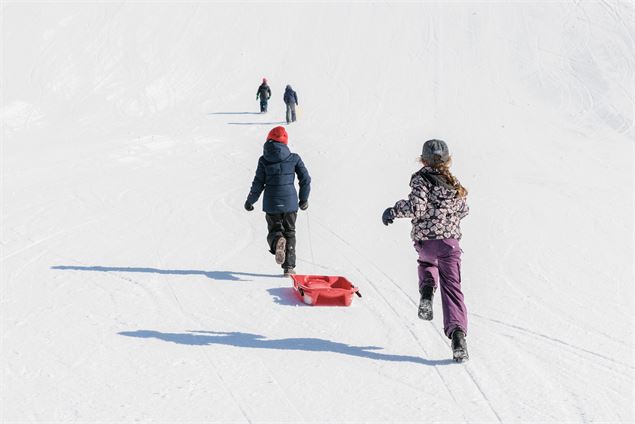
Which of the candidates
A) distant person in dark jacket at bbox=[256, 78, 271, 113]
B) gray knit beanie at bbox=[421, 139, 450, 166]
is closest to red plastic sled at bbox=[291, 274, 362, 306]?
gray knit beanie at bbox=[421, 139, 450, 166]

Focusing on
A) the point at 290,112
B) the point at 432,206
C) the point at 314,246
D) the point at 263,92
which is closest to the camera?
the point at 432,206

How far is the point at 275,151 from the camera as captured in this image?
677cm

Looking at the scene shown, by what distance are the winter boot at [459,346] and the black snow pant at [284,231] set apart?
265 centimetres

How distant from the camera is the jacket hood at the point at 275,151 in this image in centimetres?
676

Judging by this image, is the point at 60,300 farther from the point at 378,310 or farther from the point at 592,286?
the point at 592,286

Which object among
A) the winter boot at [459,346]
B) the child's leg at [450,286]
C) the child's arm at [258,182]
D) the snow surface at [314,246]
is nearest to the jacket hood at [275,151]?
the child's arm at [258,182]

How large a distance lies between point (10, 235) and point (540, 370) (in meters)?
6.66

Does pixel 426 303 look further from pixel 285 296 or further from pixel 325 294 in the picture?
pixel 285 296

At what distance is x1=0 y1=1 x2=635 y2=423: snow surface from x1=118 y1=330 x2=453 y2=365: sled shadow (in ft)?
0.08

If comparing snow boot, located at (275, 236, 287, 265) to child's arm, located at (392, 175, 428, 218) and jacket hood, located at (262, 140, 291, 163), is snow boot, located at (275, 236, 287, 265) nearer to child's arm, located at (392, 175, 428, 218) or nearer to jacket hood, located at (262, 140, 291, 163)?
jacket hood, located at (262, 140, 291, 163)

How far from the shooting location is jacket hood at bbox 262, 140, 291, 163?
6.76m

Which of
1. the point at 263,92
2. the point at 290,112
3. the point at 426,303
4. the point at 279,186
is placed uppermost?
the point at 263,92

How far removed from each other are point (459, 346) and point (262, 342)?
146cm

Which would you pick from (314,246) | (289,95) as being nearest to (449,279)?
(314,246)
